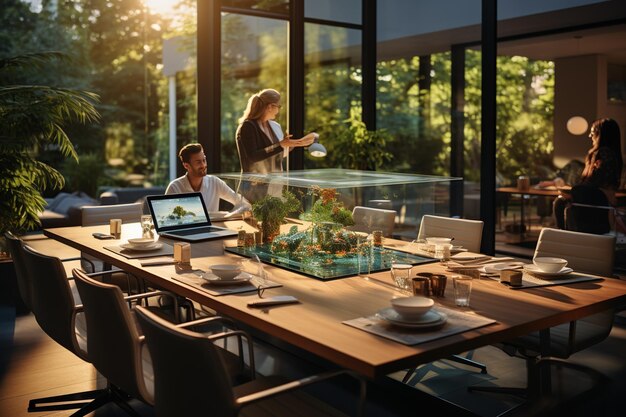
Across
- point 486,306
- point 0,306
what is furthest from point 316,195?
point 0,306

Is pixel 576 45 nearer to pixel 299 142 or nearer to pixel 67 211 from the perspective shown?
pixel 299 142

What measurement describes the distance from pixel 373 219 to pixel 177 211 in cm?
125

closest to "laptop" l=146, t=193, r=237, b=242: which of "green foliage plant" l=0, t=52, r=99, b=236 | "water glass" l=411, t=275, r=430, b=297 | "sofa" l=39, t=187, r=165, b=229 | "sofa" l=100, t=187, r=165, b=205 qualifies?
"green foliage plant" l=0, t=52, r=99, b=236

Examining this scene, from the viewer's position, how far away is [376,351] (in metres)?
2.16

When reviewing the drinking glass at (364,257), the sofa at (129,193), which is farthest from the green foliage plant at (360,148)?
the drinking glass at (364,257)

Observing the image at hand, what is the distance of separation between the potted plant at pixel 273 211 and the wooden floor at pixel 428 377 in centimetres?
105

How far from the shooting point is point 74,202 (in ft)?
27.6

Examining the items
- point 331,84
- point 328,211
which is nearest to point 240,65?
point 331,84

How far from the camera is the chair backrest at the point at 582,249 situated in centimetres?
363

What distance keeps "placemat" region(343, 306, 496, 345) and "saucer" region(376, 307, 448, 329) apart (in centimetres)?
2

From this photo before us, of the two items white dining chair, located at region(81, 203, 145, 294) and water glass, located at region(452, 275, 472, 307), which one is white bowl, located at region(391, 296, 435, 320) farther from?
white dining chair, located at region(81, 203, 145, 294)

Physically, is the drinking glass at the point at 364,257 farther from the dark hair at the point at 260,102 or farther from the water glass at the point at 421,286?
the dark hair at the point at 260,102

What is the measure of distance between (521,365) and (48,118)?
3811mm

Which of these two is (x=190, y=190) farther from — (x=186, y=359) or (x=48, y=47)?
(x=48, y=47)
